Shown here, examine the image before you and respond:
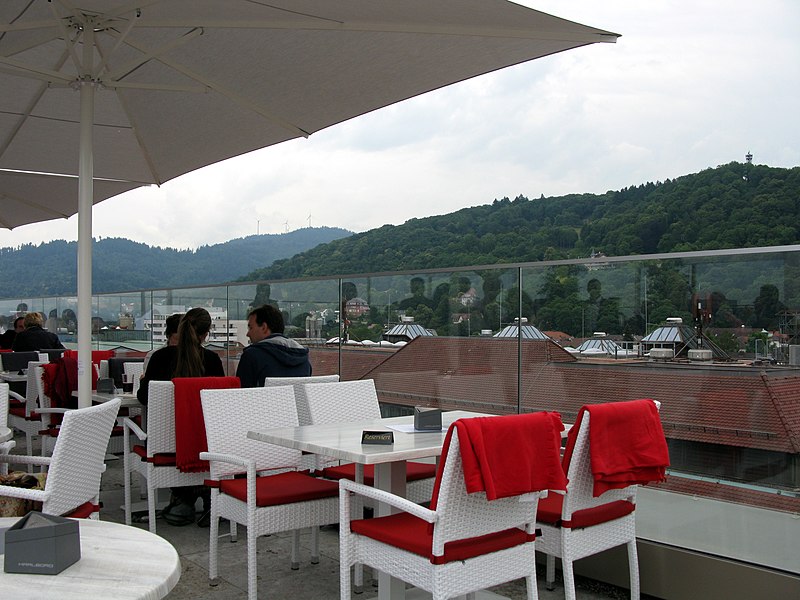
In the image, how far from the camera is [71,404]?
6.27 meters

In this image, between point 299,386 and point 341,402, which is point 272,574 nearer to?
point 341,402

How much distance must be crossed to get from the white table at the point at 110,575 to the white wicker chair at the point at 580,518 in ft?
6.37

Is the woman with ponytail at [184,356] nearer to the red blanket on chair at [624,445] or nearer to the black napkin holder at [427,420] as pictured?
the black napkin holder at [427,420]

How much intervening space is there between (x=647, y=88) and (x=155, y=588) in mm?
70838

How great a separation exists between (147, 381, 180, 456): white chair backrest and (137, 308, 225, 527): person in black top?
0.57 metres

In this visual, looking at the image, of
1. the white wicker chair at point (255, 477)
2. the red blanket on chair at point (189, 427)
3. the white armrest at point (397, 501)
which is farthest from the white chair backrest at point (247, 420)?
the white armrest at point (397, 501)

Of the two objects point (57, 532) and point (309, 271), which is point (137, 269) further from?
point (57, 532)

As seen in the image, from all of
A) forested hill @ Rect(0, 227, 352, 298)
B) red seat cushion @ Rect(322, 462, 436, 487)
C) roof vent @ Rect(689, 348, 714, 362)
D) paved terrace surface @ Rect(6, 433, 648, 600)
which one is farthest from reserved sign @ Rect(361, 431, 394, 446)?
forested hill @ Rect(0, 227, 352, 298)

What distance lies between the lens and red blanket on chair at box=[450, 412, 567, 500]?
2898 mm

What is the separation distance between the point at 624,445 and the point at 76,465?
7.30 ft

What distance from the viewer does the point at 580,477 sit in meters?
3.53

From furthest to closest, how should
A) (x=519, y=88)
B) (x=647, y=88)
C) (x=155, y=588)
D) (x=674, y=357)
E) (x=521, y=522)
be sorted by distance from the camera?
(x=519, y=88) → (x=647, y=88) → (x=674, y=357) → (x=521, y=522) → (x=155, y=588)

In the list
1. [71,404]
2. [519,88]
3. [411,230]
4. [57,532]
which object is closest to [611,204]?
[411,230]

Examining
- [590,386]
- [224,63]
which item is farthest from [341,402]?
[224,63]
